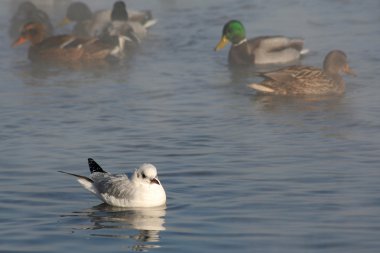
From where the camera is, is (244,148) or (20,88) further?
(20,88)

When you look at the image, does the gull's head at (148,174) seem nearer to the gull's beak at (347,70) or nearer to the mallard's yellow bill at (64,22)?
the gull's beak at (347,70)

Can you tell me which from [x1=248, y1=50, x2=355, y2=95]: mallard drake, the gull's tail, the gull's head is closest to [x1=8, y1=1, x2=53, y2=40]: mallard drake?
[x1=248, y1=50, x2=355, y2=95]: mallard drake

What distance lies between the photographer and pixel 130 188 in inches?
523

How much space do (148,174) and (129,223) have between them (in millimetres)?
593

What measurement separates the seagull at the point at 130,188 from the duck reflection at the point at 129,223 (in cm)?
9

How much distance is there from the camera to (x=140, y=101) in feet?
69.6

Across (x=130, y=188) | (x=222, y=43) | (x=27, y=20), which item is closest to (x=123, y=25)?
(x=27, y=20)

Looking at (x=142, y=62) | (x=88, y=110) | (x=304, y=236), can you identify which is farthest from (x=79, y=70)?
(x=304, y=236)

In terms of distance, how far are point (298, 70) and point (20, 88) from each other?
5508mm

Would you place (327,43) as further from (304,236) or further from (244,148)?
(304,236)

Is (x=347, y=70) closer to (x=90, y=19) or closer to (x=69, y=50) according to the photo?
(x=69, y=50)

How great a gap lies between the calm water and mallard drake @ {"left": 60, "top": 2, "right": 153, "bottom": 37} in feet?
12.6

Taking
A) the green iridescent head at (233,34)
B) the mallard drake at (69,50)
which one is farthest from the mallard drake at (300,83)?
the mallard drake at (69,50)

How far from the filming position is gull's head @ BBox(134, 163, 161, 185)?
12.9 metres
